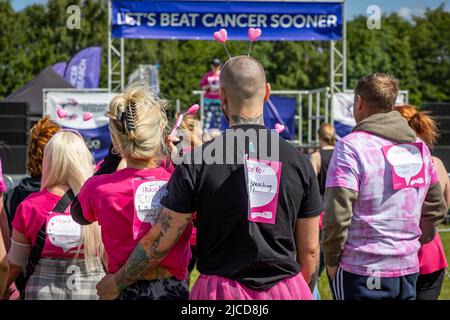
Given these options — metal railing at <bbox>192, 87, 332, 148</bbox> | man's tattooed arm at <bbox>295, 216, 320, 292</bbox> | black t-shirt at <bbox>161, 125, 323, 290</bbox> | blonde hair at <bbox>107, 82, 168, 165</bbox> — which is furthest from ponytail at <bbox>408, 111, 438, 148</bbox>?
metal railing at <bbox>192, 87, 332, 148</bbox>

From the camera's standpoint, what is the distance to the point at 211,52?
48562 mm

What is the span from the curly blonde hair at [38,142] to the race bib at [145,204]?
154cm

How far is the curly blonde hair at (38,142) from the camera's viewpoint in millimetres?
4363

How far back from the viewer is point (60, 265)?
3.73 meters

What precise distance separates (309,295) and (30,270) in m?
1.60

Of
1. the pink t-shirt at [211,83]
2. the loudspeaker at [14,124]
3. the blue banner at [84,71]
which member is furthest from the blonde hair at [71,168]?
the blue banner at [84,71]

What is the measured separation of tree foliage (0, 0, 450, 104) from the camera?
→ 4319cm

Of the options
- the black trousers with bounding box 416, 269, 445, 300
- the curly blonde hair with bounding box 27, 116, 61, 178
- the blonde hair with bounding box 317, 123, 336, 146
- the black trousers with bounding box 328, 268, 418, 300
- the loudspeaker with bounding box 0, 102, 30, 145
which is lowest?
the black trousers with bounding box 416, 269, 445, 300

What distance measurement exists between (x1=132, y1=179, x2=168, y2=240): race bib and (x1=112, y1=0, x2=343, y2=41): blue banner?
9100 mm

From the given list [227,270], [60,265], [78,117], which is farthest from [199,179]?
[78,117]

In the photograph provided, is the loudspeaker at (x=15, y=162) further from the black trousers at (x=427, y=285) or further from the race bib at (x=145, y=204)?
the race bib at (x=145, y=204)

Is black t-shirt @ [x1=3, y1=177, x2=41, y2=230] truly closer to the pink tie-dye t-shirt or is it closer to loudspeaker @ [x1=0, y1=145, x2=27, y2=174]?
the pink tie-dye t-shirt

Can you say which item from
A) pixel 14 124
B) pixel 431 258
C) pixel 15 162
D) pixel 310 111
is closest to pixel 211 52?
pixel 310 111

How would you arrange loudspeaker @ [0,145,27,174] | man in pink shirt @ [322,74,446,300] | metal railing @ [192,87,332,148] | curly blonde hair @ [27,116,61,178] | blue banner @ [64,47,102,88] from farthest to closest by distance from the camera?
blue banner @ [64,47,102,88], metal railing @ [192,87,332,148], loudspeaker @ [0,145,27,174], curly blonde hair @ [27,116,61,178], man in pink shirt @ [322,74,446,300]
